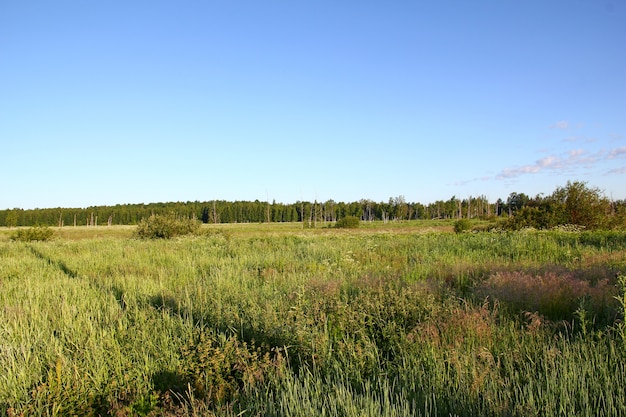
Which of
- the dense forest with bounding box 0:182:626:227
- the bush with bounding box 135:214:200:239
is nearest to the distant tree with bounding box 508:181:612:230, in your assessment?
the bush with bounding box 135:214:200:239

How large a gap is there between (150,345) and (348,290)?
11.2ft

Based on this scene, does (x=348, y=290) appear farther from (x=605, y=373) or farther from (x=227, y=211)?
(x=227, y=211)

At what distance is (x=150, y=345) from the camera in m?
4.32

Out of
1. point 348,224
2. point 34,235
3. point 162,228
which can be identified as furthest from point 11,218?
point 162,228

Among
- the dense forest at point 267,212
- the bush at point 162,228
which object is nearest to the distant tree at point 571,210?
the bush at point 162,228

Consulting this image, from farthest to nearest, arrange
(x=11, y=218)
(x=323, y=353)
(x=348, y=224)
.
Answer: (x=11, y=218) → (x=348, y=224) → (x=323, y=353)

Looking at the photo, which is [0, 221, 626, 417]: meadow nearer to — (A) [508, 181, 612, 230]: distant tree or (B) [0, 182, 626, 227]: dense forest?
(A) [508, 181, 612, 230]: distant tree

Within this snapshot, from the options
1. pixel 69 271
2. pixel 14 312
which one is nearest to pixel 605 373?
pixel 14 312

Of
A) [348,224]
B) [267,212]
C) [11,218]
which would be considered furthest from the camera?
[267,212]

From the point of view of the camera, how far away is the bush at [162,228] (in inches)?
1210

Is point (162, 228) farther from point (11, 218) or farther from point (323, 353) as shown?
point (11, 218)

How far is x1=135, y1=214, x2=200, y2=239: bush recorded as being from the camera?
30.7 meters

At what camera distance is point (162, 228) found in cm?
3086

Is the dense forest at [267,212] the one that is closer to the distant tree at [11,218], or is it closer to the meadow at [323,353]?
the distant tree at [11,218]
